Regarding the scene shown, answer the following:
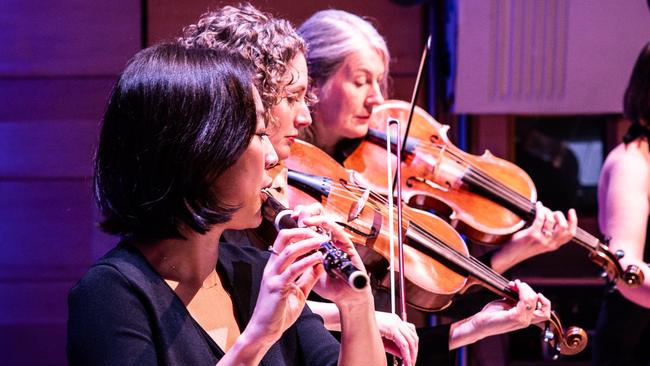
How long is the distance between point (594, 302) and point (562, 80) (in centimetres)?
82

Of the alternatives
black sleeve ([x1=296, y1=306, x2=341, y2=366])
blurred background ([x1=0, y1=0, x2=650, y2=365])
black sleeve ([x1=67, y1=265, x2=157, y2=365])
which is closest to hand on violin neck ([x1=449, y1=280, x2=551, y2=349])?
black sleeve ([x1=296, y1=306, x2=341, y2=366])

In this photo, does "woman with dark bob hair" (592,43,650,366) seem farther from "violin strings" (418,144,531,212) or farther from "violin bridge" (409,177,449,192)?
"violin bridge" (409,177,449,192)

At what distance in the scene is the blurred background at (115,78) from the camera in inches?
131

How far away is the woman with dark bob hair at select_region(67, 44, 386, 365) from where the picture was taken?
55.1 inches

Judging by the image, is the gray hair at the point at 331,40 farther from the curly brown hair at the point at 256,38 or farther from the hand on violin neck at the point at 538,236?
the hand on violin neck at the point at 538,236

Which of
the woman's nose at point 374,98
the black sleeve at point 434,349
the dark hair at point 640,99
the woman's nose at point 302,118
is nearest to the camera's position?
the woman's nose at point 302,118

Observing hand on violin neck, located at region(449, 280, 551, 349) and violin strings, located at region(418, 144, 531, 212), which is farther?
violin strings, located at region(418, 144, 531, 212)

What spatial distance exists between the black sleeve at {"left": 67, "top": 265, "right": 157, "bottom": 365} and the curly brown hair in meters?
0.60

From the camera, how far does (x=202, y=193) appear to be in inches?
58.9

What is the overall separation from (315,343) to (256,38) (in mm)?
679

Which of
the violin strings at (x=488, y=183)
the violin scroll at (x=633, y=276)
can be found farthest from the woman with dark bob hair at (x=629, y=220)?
the violin strings at (x=488, y=183)

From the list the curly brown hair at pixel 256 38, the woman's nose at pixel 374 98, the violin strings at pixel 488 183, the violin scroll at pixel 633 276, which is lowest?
the violin scroll at pixel 633 276

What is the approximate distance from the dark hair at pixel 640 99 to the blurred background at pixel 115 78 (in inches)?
23.8

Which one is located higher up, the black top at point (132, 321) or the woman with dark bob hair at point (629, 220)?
the black top at point (132, 321)
